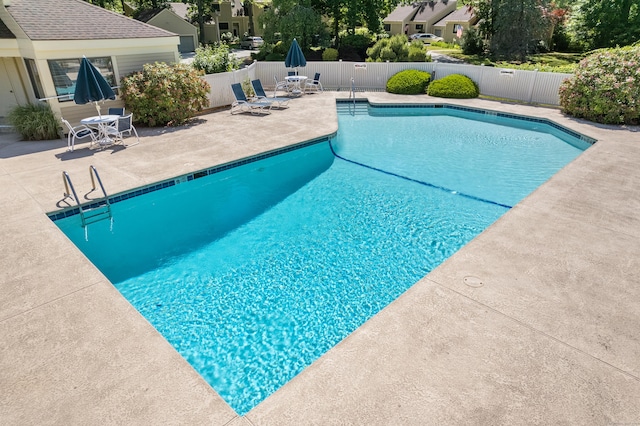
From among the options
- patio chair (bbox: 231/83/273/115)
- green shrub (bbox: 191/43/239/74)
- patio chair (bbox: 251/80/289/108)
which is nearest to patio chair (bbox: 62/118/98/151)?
patio chair (bbox: 231/83/273/115)

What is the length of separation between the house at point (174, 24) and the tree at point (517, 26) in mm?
30267

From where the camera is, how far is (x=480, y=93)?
18.1m

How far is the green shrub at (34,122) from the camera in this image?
11461 mm

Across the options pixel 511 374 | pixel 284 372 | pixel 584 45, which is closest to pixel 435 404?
pixel 511 374

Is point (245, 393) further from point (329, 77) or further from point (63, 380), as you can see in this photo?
point (329, 77)

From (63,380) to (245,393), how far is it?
71.4 inches

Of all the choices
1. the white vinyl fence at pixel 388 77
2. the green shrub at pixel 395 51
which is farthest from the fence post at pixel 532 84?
the green shrub at pixel 395 51

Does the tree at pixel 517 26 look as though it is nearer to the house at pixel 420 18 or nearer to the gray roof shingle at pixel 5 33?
the gray roof shingle at pixel 5 33

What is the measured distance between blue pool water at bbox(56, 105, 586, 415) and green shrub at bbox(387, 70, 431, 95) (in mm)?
6952

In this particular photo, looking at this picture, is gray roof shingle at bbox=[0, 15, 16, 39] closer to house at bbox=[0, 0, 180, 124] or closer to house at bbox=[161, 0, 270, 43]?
house at bbox=[0, 0, 180, 124]

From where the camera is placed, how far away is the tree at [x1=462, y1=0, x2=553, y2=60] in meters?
26.3

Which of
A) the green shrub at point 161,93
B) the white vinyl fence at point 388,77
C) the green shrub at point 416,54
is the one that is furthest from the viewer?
the green shrub at point 416,54

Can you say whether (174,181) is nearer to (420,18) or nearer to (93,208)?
(93,208)

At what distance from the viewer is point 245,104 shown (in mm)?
15062
